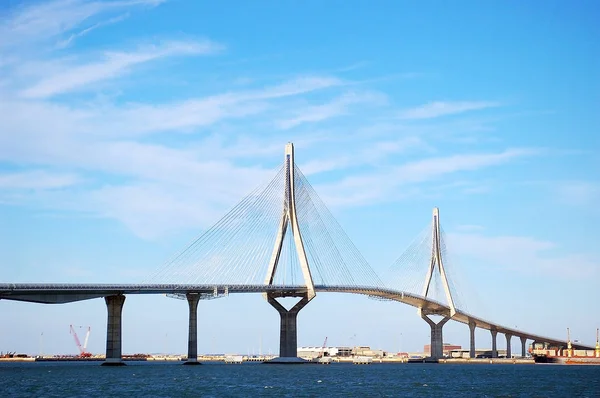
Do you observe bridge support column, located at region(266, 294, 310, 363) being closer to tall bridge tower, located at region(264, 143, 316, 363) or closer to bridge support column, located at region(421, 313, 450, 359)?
tall bridge tower, located at region(264, 143, 316, 363)

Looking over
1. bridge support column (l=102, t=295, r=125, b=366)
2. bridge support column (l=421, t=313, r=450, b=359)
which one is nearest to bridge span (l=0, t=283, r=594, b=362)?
bridge support column (l=102, t=295, r=125, b=366)

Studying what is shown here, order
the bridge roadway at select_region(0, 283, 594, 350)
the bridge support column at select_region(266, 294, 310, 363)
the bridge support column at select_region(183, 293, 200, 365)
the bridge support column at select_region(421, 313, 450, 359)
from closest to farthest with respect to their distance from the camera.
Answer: the bridge roadway at select_region(0, 283, 594, 350) < the bridge support column at select_region(183, 293, 200, 365) < the bridge support column at select_region(266, 294, 310, 363) < the bridge support column at select_region(421, 313, 450, 359)

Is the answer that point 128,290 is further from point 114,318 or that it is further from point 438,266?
point 438,266

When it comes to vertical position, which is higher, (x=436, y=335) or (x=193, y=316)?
(x=193, y=316)

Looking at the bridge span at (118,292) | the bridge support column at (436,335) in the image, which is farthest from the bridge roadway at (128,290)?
the bridge support column at (436,335)

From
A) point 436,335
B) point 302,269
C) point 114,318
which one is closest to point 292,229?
point 302,269

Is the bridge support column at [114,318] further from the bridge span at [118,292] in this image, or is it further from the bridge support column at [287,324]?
the bridge support column at [287,324]

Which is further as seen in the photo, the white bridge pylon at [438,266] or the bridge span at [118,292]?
the white bridge pylon at [438,266]

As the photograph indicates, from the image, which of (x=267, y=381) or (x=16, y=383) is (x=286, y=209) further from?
(x=16, y=383)

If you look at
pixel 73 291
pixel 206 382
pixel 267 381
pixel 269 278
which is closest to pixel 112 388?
pixel 206 382
